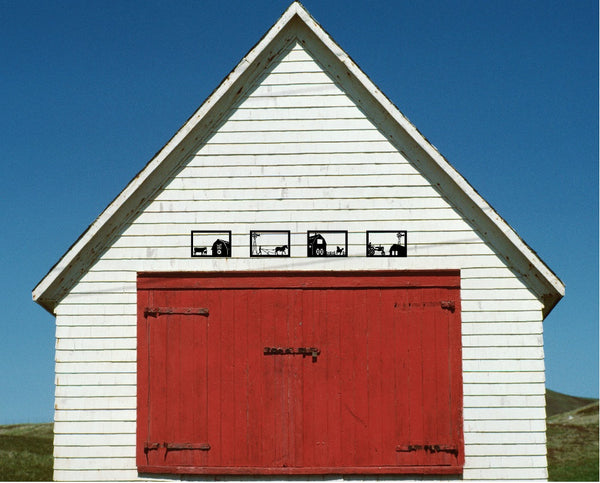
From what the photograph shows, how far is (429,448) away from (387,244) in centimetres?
307

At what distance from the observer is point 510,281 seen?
1227 cm

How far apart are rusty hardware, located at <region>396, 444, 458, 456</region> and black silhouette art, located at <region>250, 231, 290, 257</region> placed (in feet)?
10.9

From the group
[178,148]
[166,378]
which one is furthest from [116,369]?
[178,148]

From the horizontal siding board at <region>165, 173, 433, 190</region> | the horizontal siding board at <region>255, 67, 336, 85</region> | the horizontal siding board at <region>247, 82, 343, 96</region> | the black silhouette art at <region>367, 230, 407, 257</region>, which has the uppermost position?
the horizontal siding board at <region>255, 67, 336, 85</region>

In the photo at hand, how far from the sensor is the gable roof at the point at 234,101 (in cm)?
1214

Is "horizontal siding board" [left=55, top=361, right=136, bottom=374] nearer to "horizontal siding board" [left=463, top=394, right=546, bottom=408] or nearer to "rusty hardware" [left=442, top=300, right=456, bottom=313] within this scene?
"rusty hardware" [left=442, top=300, right=456, bottom=313]

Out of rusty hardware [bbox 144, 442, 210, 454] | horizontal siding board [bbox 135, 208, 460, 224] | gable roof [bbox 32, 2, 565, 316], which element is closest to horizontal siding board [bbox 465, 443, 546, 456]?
gable roof [bbox 32, 2, 565, 316]

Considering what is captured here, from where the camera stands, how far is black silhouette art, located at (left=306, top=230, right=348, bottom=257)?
12.4m

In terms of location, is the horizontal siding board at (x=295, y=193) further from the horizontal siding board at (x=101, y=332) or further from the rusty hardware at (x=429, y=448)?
the rusty hardware at (x=429, y=448)

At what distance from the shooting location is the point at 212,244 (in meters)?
12.5

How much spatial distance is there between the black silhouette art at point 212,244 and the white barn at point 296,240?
22 millimetres

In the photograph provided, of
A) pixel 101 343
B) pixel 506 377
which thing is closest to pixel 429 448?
pixel 506 377

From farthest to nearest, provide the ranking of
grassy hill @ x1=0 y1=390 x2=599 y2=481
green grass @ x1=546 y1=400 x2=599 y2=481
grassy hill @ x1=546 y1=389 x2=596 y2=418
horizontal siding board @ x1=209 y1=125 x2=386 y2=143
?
grassy hill @ x1=546 y1=389 x2=596 y2=418
green grass @ x1=546 y1=400 x2=599 y2=481
grassy hill @ x1=0 y1=390 x2=599 y2=481
horizontal siding board @ x1=209 y1=125 x2=386 y2=143

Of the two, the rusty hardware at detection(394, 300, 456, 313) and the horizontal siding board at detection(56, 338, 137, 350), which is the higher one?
the rusty hardware at detection(394, 300, 456, 313)
